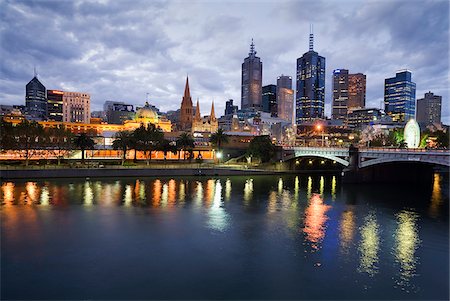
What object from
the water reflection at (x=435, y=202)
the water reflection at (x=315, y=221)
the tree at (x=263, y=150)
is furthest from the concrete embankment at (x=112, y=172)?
the water reflection at (x=435, y=202)

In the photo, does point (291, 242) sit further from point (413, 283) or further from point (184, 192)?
point (184, 192)

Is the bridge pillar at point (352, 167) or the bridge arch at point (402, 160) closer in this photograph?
the bridge arch at point (402, 160)

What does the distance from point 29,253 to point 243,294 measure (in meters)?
19.3

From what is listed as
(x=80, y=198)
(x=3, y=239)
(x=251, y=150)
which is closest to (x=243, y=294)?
(x=3, y=239)

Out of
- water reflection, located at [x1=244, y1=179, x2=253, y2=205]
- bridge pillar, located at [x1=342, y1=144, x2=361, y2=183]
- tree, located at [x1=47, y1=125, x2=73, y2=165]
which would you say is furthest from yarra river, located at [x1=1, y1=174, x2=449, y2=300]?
tree, located at [x1=47, y1=125, x2=73, y2=165]

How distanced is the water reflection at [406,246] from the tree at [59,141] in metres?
84.4

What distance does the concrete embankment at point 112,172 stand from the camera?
71.9 metres

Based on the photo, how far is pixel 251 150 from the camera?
341 feet

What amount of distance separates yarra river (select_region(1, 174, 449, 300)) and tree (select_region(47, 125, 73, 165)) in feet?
124

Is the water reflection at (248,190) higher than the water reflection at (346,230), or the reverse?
the water reflection at (248,190)

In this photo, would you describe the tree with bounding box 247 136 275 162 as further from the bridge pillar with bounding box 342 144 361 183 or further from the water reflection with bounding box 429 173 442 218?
the water reflection with bounding box 429 173 442 218

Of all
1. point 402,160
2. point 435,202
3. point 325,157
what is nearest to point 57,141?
point 325,157

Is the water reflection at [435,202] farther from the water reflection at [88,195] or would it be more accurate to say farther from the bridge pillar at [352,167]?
the water reflection at [88,195]

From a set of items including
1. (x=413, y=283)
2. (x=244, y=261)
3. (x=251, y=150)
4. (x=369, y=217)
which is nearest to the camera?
(x=413, y=283)
